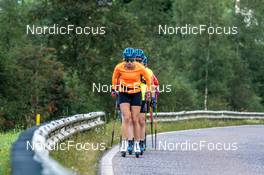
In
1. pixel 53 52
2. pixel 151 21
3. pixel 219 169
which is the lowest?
pixel 219 169

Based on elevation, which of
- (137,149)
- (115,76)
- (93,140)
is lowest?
(137,149)

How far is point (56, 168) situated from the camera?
197 inches

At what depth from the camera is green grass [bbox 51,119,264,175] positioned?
11.8 m

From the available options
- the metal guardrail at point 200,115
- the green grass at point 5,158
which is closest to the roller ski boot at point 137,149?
the green grass at point 5,158

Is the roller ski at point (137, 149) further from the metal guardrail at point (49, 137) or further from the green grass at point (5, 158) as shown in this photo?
the green grass at point (5, 158)

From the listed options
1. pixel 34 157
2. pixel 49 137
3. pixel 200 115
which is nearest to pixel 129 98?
pixel 49 137

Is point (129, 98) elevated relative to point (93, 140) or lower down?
elevated

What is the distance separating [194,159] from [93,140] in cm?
335

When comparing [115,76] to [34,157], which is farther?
[115,76]

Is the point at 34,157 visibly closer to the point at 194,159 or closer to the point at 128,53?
the point at 128,53

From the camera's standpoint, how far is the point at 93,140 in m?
17.1

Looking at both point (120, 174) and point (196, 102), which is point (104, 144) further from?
point (196, 102)

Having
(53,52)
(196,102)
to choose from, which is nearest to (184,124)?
(53,52)

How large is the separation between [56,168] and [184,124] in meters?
24.1
